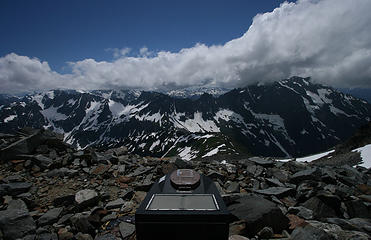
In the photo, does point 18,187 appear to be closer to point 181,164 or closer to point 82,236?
point 82,236

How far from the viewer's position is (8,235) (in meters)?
6.42

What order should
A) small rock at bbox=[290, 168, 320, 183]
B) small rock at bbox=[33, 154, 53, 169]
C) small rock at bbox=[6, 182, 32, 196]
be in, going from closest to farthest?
small rock at bbox=[6, 182, 32, 196]
small rock at bbox=[290, 168, 320, 183]
small rock at bbox=[33, 154, 53, 169]

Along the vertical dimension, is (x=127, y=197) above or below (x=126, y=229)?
above

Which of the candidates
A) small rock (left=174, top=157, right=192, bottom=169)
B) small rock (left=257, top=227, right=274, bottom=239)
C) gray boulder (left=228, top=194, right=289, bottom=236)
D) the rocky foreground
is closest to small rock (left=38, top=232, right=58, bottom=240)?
the rocky foreground

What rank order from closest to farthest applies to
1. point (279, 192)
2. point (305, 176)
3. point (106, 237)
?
1. point (106, 237)
2. point (279, 192)
3. point (305, 176)

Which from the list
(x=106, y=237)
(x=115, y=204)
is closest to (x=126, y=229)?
(x=106, y=237)

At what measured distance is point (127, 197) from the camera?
995cm

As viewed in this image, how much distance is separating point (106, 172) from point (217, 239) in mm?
9854

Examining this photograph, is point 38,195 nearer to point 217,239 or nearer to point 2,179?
point 2,179

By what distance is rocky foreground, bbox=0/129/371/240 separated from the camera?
6.82 metres

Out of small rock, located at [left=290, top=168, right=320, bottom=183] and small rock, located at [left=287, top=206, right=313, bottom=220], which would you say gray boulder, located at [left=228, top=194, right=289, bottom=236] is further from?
small rock, located at [left=290, top=168, right=320, bottom=183]

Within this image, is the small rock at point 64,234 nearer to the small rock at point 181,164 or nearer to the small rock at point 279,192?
the small rock at point 181,164

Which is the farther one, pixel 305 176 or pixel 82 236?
pixel 305 176

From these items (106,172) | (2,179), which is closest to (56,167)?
(2,179)
